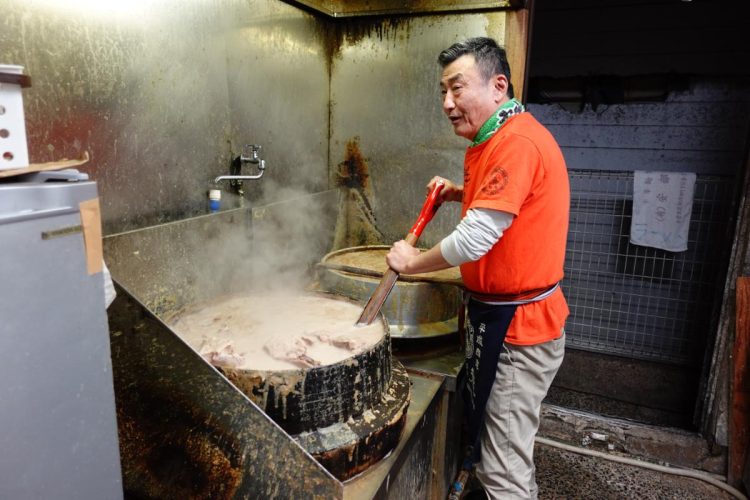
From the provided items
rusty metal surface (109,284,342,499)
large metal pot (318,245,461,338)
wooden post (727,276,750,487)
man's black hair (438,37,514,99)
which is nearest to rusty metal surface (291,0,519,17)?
man's black hair (438,37,514,99)

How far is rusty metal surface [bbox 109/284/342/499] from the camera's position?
129 centimetres

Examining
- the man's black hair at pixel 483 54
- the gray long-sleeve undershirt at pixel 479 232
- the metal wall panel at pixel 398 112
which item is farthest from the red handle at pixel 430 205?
the metal wall panel at pixel 398 112

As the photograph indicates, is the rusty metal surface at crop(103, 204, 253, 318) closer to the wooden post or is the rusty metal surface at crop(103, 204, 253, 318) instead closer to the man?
the man

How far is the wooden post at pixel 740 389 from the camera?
10.8 ft

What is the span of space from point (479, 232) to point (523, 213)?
0.85ft

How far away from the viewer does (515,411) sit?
227 cm

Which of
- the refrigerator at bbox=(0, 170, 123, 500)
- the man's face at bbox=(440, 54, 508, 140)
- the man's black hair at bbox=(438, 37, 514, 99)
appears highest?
the man's black hair at bbox=(438, 37, 514, 99)

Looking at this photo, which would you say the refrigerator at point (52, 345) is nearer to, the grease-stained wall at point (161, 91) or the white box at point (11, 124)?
the white box at point (11, 124)

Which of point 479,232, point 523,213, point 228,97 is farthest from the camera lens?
point 228,97

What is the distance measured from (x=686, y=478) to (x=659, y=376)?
1.84 metres

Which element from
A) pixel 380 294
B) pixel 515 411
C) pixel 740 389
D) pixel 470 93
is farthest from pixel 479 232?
pixel 740 389

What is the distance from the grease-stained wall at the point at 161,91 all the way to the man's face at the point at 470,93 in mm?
1132

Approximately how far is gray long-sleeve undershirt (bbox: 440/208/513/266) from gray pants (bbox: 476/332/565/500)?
0.55 meters

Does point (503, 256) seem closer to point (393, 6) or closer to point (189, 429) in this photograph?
point (189, 429)
